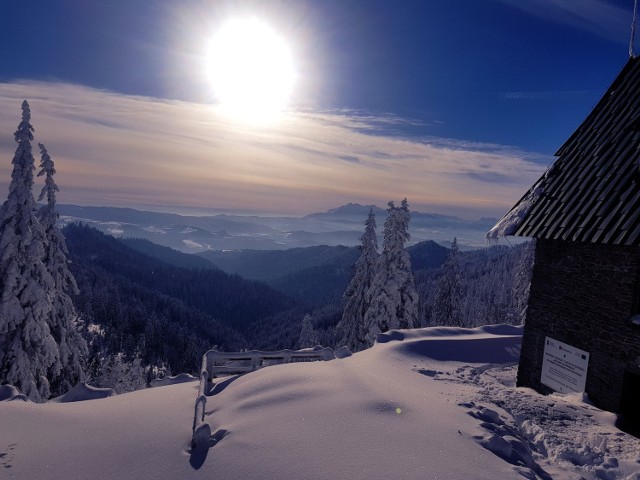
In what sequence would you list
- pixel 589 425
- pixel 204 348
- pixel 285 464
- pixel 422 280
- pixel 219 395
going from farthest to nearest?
pixel 422 280, pixel 204 348, pixel 219 395, pixel 589 425, pixel 285 464

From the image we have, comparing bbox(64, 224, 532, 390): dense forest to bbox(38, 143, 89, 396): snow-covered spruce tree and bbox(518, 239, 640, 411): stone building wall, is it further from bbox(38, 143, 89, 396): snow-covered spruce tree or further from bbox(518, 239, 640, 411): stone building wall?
bbox(518, 239, 640, 411): stone building wall

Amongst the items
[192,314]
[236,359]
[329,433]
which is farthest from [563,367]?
[192,314]

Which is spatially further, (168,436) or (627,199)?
(627,199)

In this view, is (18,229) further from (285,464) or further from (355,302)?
(355,302)

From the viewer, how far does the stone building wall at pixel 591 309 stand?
7.95 metres

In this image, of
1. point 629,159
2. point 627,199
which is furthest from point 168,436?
point 629,159

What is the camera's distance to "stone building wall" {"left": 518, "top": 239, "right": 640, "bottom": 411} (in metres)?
7.95

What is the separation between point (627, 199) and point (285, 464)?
8357 mm

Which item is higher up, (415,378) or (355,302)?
(415,378)

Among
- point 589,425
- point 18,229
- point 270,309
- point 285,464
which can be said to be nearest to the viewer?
point 285,464

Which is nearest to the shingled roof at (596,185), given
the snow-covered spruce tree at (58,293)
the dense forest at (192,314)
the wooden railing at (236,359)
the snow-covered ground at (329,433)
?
the snow-covered ground at (329,433)

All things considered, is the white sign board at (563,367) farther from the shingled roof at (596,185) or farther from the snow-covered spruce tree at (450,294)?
the snow-covered spruce tree at (450,294)

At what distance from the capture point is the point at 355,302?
31.8 m

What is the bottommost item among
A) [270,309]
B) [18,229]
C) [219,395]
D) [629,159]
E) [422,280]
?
[270,309]
